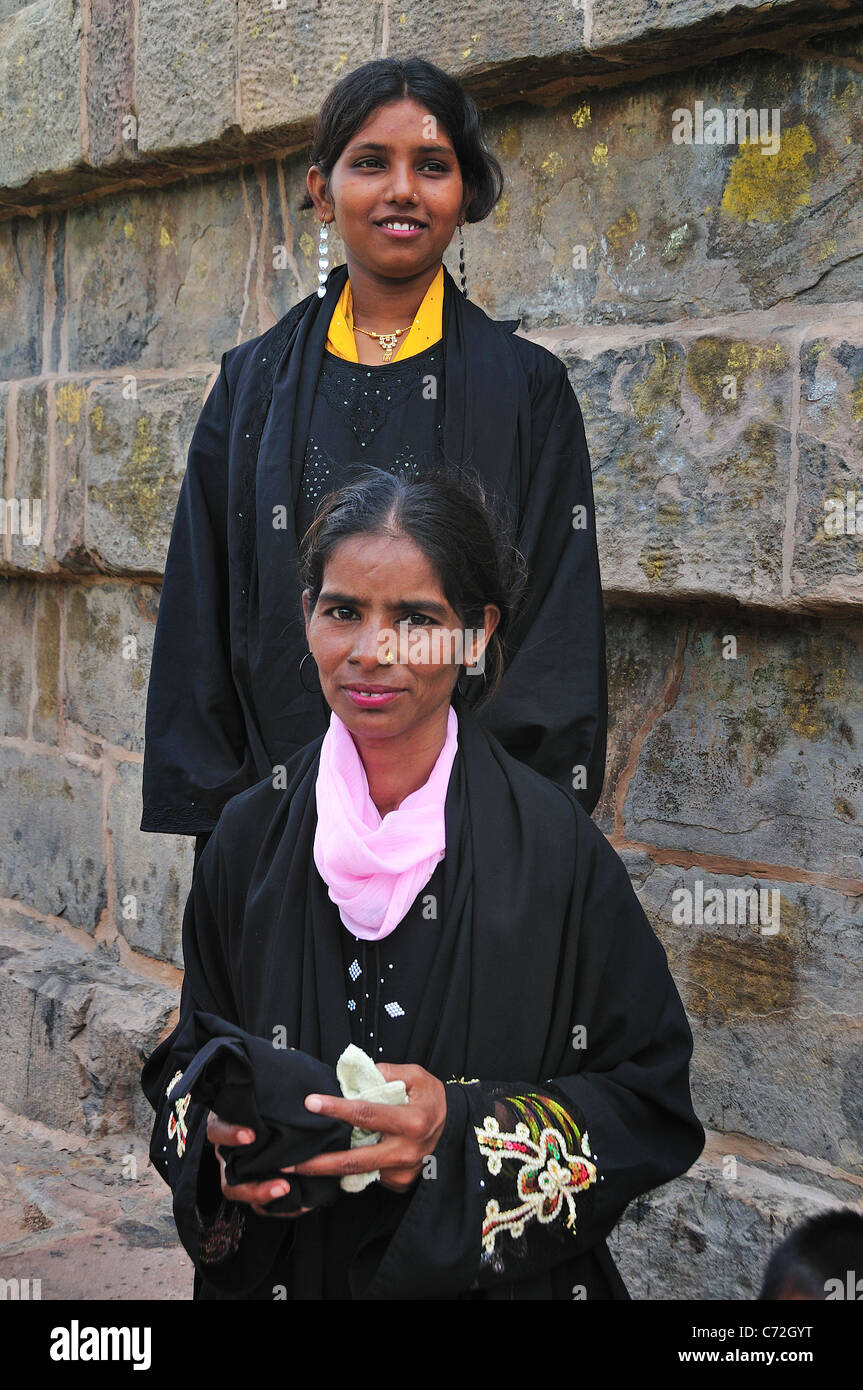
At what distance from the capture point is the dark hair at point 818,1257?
1.46 m

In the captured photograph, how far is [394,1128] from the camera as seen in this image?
58.1 inches

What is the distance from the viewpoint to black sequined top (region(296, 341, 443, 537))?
2.35 m

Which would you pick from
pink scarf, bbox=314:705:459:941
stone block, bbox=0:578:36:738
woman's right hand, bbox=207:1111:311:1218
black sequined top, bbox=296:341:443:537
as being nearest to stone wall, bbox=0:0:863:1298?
black sequined top, bbox=296:341:443:537

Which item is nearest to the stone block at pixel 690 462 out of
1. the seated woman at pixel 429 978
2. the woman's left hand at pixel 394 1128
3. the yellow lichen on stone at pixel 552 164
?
the yellow lichen on stone at pixel 552 164

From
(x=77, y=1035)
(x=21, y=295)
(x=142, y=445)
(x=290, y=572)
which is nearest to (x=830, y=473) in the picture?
(x=290, y=572)

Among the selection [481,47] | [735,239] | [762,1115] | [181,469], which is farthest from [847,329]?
[181,469]

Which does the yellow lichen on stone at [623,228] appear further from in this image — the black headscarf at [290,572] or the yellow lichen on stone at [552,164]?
the black headscarf at [290,572]

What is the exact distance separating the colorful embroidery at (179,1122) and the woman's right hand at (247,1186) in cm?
9

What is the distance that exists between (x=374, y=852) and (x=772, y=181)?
5.26 ft

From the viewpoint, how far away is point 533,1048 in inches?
64.1

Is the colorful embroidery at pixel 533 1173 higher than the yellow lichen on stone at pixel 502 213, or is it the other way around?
the yellow lichen on stone at pixel 502 213

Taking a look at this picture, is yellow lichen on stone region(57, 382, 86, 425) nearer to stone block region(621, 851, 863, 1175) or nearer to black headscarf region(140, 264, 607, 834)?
black headscarf region(140, 264, 607, 834)

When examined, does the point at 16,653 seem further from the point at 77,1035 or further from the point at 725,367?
the point at 725,367

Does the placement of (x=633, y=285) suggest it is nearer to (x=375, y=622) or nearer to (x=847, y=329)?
(x=847, y=329)
